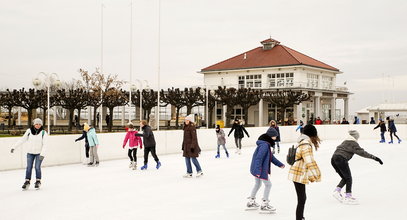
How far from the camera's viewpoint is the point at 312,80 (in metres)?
51.2

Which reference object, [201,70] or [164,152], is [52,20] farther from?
[201,70]

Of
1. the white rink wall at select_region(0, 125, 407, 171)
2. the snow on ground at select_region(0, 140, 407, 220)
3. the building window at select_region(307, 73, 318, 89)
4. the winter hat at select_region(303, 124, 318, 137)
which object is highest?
the building window at select_region(307, 73, 318, 89)

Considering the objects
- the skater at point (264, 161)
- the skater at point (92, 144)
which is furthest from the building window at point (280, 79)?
the skater at point (264, 161)

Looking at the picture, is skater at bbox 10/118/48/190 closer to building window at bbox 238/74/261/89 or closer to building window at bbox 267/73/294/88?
building window at bbox 267/73/294/88

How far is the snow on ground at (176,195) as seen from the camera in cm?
641

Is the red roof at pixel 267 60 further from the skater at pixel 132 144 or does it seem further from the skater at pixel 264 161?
the skater at pixel 264 161

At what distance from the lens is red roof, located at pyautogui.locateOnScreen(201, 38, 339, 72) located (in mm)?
50875

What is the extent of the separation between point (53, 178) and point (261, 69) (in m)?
43.4

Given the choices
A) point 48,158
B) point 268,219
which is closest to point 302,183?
point 268,219

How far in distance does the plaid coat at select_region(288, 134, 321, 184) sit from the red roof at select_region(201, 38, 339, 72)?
146 ft

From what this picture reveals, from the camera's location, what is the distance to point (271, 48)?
2254 inches

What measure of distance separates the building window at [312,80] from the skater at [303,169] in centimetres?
4535

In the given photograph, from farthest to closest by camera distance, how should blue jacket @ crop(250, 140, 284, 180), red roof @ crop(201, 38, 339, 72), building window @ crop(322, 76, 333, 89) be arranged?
building window @ crop(322, 76, 333, 89) < red roof @ crop(201, 38, 339, 72) < blue jacket @ crop(250, 140, 284, 180)

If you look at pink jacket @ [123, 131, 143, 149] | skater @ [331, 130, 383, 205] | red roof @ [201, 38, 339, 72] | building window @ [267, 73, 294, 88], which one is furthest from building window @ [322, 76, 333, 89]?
skater @ [331, 130, 383, 205]
